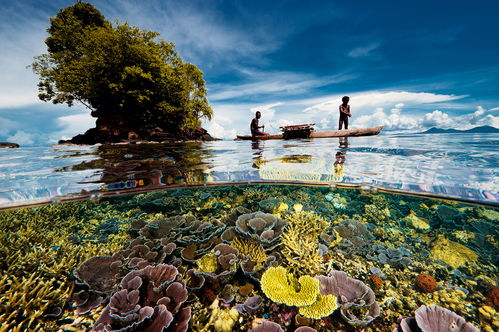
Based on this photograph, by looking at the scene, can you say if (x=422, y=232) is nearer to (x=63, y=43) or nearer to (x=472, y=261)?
(x=472, y=261)

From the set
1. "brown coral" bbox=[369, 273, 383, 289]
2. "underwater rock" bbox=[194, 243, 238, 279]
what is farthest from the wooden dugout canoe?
"underwater rock" bbox=[194, 243, 238, 279]

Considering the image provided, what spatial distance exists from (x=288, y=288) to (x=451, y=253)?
5666mm

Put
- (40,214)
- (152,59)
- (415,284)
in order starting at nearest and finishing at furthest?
1. (415,284)
2. (40,214)
3. (152,59)

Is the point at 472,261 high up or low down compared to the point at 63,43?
down

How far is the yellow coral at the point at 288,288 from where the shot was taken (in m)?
3.13

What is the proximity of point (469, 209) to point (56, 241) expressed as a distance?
14.2 metres

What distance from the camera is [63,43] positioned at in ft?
82.2

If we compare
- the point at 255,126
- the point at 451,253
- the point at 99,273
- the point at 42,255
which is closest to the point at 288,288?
the point at 99,273

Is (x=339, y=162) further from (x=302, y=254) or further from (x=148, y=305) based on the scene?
(x=148, y=305)

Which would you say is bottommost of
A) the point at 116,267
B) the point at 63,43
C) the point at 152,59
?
the point at 116,267

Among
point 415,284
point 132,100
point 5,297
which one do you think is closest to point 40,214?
point 5,297

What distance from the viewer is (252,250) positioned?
4.65 meters

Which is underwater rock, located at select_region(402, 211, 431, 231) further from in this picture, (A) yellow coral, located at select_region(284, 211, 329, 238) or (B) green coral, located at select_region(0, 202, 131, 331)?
(B) green coral, located at select_region(0, 202, 131, 331)

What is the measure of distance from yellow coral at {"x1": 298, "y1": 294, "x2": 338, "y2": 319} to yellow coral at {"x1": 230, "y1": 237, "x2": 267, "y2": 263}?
1.43m
